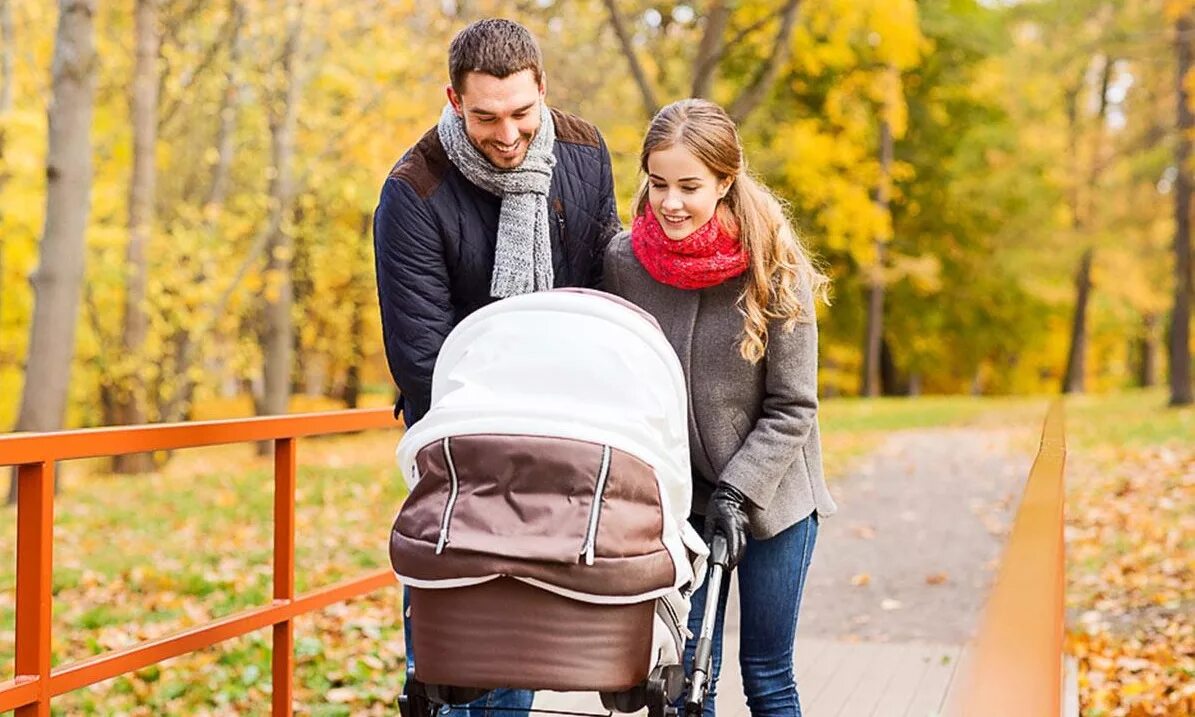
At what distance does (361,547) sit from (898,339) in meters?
28.3

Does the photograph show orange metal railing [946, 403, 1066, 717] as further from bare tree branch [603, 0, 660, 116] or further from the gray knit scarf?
bare tree branch [603, 0, 660, 116]

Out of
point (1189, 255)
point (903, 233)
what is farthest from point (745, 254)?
point (903, 233)

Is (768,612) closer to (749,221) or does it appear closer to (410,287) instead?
(749,221)

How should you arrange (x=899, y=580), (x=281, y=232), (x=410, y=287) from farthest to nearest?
(x=281, y=232) < (x=899, y=580) < (x=410, y=287)

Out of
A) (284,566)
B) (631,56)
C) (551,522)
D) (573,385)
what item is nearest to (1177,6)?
(631,56)

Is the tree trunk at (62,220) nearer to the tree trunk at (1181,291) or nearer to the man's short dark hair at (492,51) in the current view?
the man's short dark hair at (492,51)

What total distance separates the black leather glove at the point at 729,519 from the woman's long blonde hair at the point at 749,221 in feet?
1.04

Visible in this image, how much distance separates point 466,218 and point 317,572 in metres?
6.64

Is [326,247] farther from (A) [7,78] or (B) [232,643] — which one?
(B) [232,643]

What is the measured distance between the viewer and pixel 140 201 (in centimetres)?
1700

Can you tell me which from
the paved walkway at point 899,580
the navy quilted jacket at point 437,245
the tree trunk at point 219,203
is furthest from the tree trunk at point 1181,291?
the navy quilted jacket at point 437,245

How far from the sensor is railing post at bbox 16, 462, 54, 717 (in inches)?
137

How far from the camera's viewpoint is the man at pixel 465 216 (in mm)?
3307

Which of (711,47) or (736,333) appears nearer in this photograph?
(736,333)
